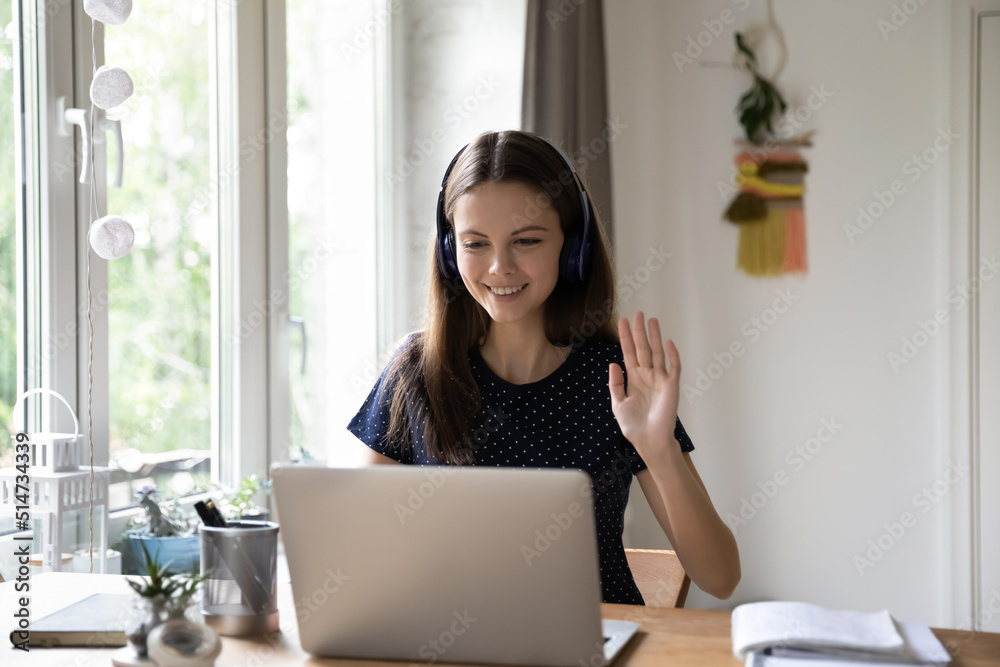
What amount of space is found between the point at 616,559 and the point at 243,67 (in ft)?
4.63

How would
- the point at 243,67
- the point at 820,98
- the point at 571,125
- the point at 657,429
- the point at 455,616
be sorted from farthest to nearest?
the point at 820,98 → the point at 571,125 → the point at 243,67 → the point at 657,429 → the point at 455,616

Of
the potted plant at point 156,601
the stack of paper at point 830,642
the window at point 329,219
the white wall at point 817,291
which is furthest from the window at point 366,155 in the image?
the stack of paper at point 830,642

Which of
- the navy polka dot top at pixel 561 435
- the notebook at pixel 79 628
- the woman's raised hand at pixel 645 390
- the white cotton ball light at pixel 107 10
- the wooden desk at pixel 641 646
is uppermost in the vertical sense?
the white cotton ball light at pixel 107 10

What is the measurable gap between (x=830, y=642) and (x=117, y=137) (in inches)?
57.5

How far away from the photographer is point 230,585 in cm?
95

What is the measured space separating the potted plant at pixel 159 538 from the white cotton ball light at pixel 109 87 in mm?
728

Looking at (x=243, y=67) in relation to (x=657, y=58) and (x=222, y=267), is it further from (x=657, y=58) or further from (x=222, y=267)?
(x=657, y=58)

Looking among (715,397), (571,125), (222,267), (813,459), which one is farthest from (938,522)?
(222,267)

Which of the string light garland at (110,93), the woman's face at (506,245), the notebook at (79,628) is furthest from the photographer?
the woman's face at (506,245)

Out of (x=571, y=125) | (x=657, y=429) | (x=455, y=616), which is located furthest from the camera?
(x=571, y=125)

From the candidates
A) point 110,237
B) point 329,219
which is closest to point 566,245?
point 110,237

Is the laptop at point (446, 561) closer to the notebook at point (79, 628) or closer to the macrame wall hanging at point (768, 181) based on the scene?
the notebook at point (79, 628)

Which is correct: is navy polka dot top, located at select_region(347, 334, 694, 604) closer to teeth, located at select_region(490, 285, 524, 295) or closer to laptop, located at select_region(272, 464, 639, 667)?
teeth, located at select_region(490, 285, 524, 295)

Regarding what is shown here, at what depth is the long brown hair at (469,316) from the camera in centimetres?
141
